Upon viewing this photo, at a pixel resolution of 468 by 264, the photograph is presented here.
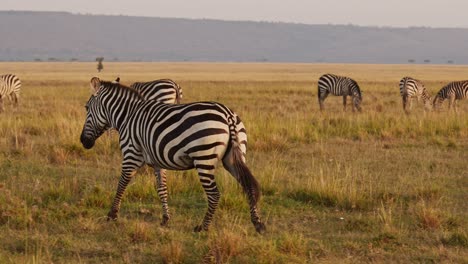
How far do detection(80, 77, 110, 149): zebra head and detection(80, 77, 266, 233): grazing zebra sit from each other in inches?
24.2

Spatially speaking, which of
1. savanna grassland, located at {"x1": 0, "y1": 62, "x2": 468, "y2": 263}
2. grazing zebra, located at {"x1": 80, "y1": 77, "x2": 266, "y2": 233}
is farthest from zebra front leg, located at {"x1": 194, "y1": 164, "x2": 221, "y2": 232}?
savanna grassland, located at {"x1": 0, "y1": 62, "x2": 468, "y2": 263}

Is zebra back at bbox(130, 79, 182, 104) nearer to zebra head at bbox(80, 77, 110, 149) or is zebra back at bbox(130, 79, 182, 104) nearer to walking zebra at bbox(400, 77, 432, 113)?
zebra head at bbox(80, 77, 110, 149)

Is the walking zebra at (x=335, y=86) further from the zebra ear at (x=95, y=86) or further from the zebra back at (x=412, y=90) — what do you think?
the zebra ear at (x=95, y=86)

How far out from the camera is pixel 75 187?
905 centimetres

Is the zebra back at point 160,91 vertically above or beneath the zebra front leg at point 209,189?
above

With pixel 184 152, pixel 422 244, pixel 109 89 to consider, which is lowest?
pixel 422 244

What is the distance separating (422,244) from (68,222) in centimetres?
414

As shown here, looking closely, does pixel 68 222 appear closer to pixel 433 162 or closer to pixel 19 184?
pixel 19 184

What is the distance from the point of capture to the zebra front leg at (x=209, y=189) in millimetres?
6684

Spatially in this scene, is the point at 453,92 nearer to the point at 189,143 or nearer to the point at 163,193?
the point at 163,193

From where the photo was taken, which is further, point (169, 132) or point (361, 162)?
point (361, 162)

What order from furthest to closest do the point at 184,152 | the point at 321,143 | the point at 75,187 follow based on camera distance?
the point at 321,143, the point at 75,187, the point at 184,152

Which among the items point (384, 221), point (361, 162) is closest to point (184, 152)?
point (384, 221)

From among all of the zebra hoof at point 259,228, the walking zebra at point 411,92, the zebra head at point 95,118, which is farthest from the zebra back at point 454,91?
the zebra hoof at point 259,228
